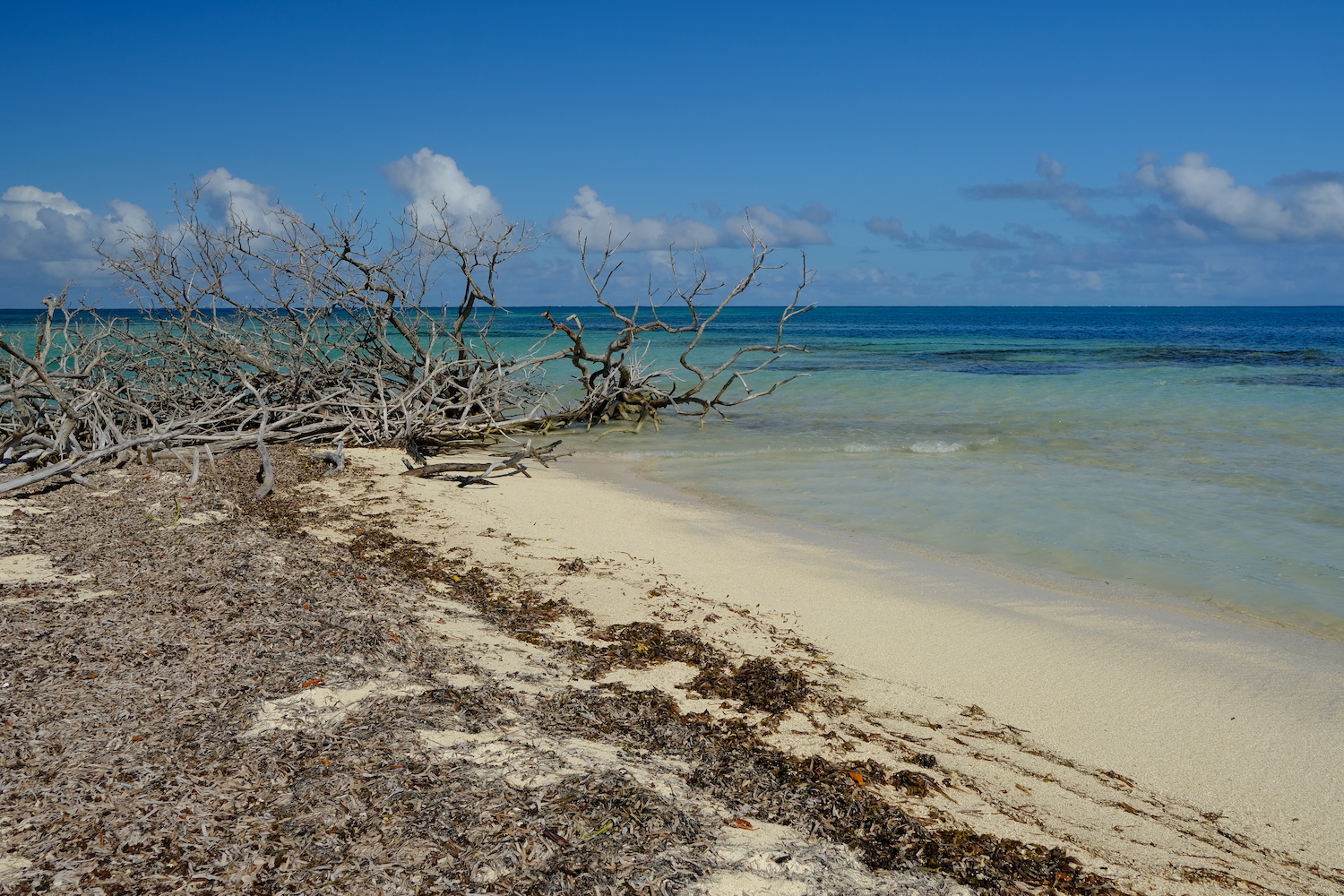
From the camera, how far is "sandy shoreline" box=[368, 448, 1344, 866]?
2986mm

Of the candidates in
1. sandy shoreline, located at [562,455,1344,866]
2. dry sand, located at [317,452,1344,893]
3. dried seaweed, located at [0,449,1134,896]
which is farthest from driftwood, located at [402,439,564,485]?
dried seaweed, located at [0,449,1134,896]

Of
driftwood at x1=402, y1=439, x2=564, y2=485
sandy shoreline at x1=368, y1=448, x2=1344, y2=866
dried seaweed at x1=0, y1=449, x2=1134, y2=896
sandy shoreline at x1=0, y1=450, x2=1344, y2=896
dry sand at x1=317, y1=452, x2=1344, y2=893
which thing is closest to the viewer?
dried seaweed at x1=0, y1=449, x2=1134, y2=896

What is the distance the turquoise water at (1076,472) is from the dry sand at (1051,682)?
2.41ft

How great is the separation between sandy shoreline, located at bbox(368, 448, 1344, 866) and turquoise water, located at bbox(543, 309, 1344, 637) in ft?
2.35

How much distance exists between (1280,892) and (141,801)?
3.09 m

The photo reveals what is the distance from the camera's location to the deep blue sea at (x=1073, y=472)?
561cm

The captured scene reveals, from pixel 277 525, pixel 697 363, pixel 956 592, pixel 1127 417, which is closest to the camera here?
pixel 956 592

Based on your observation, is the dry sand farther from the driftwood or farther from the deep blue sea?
the driftwood

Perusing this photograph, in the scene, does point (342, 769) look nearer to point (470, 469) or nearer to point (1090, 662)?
point (1090, 662)

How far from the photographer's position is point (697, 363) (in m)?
25.8

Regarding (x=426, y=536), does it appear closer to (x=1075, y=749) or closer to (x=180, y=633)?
(x=180, y=633)

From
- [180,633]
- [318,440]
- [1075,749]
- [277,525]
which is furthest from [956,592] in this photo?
[318,440]

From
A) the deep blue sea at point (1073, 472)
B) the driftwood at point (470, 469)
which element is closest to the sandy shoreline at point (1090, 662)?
the deep blue sea at point (1073, 472)

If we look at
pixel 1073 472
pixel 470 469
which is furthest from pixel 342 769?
pixel 1073 472
